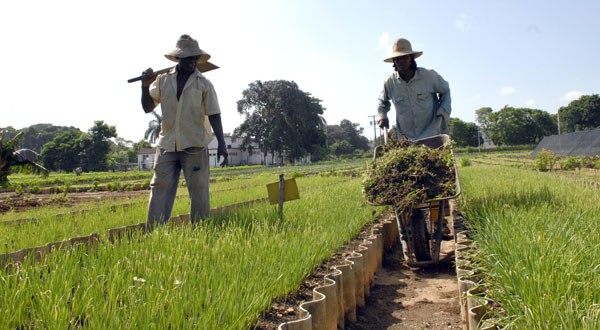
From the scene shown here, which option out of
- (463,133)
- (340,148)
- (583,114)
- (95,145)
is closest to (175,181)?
(95,145)

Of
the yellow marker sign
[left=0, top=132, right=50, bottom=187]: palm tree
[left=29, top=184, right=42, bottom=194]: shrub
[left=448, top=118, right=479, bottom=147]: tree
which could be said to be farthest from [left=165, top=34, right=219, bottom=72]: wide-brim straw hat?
[left=448, top=118, right=479, bottom=147]: tree

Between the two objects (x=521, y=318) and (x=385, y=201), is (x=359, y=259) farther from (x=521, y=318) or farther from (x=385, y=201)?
(x=521, y=318)

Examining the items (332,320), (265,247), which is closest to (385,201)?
(265,247)

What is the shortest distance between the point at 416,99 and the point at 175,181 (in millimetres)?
2375

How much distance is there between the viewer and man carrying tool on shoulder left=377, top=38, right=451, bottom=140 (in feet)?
12.4

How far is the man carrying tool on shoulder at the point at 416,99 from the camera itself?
12.4ft

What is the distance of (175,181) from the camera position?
351 centimetres

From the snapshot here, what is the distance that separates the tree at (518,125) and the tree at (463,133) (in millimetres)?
2724

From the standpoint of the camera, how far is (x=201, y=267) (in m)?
2.01

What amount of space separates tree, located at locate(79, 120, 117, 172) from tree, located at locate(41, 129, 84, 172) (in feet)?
2.81

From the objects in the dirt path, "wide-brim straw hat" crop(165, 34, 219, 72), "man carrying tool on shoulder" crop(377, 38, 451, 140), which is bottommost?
the dirt path

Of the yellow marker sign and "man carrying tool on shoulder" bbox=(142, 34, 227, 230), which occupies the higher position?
"man carrying tool on shoulder" bbox=(142, 34, 227, 230)

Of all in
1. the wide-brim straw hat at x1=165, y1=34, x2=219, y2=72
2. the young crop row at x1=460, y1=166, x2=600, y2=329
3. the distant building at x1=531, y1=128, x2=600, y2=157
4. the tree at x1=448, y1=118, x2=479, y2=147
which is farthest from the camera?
the tree at x1=448, y1=118, x2=479, y2=147

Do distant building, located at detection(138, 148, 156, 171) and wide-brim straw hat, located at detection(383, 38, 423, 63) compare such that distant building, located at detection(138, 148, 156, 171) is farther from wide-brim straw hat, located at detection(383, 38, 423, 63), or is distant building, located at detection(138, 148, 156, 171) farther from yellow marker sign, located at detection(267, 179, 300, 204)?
wide-brim straw hat, located at detection(383, 38, 423, 63)
